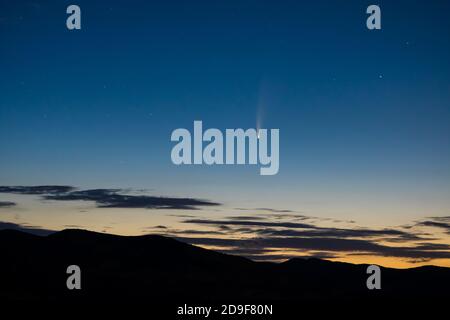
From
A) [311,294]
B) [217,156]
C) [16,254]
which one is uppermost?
[217,156]

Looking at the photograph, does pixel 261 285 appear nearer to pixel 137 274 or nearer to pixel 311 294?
pixel 311 294

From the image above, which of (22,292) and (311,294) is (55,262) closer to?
(22,292)

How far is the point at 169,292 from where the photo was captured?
172250 millimetres
